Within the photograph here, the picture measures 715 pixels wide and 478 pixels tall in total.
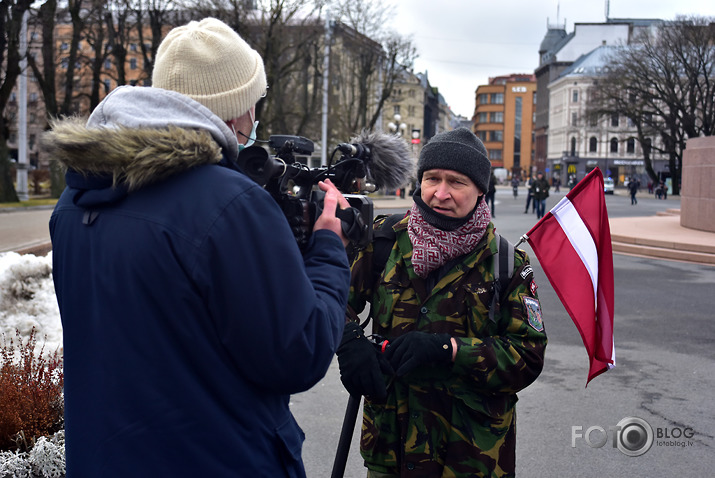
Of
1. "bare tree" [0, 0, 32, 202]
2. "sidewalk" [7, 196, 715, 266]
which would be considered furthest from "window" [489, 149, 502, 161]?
"sidewalk" [7, 196, 715, 266]

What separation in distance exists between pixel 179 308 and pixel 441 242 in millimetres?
1145

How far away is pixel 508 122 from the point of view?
161m

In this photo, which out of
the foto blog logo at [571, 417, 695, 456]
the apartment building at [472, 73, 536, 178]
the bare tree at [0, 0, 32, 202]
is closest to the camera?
the foto blog logo at [571, 417, 695, 456]

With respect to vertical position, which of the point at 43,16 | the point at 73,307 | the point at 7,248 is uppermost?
the point at 43,16

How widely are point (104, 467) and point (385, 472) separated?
1175mm

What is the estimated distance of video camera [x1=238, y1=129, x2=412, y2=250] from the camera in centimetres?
188

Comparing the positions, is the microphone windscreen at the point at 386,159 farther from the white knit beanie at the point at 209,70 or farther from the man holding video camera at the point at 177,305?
the man holding video camera at the point at 177,305

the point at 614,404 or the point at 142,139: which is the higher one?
the point at 142,139

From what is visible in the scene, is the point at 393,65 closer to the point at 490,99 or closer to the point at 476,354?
the point at 476,354

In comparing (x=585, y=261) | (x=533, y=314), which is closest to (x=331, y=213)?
(x=533, y=314)

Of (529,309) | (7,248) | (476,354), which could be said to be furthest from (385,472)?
(7,248)

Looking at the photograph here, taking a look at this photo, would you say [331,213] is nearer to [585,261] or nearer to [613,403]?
[585,261]

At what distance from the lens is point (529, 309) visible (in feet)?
8.34

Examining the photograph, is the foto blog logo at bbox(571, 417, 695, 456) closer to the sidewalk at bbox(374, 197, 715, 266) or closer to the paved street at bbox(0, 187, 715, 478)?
the paved street at bbox(0, 187, 715, 478)
